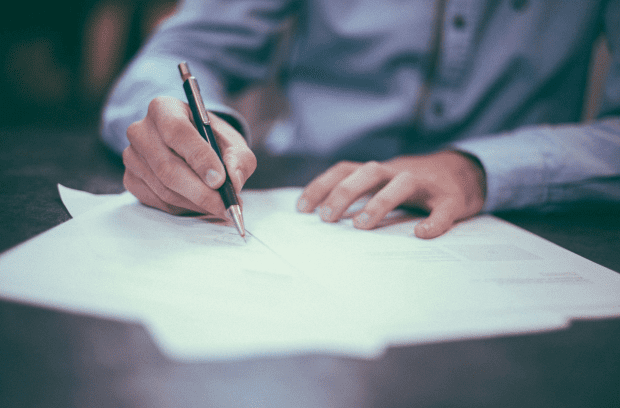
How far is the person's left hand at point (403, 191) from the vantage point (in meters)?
0.36

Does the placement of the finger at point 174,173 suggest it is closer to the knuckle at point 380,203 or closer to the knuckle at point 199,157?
the knuckle at point 199,157

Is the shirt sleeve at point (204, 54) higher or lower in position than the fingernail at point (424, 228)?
higher

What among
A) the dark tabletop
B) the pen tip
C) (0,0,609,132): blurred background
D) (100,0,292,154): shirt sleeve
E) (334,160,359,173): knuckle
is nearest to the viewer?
the dark tabletop

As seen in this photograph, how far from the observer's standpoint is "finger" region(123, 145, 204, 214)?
1.13 ft

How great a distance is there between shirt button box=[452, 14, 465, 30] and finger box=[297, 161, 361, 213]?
0.39 metres

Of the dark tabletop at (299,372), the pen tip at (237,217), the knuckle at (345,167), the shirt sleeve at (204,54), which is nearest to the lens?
the dark tabletop at (299,372)

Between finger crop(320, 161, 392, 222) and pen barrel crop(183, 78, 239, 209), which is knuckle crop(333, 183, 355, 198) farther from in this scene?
pen barrel crop(183, 78, 239, 209)

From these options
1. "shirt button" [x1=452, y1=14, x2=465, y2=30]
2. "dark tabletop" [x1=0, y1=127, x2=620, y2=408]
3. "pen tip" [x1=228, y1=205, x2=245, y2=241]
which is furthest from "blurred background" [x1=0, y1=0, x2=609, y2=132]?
"dark tabletop" [x1=0, y1=127, x2=620, y2=408]

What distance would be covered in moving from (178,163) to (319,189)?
15 centimetres

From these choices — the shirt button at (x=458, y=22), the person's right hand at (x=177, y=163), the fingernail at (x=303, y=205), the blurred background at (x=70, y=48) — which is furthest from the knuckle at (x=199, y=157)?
the blurred background at (x=70, y=48)

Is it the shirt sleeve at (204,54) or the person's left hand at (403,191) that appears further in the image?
the shirt sleeve at (204,54)

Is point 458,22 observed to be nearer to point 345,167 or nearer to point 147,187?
point 345,167

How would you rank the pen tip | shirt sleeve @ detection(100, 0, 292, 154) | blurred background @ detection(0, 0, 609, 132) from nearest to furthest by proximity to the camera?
the pen tip < shirt sleeve @ detection(100, 0, 292, 154) < blurred background @ detection(0, 0, 609, 132)

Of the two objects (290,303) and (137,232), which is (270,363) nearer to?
(290,303)
